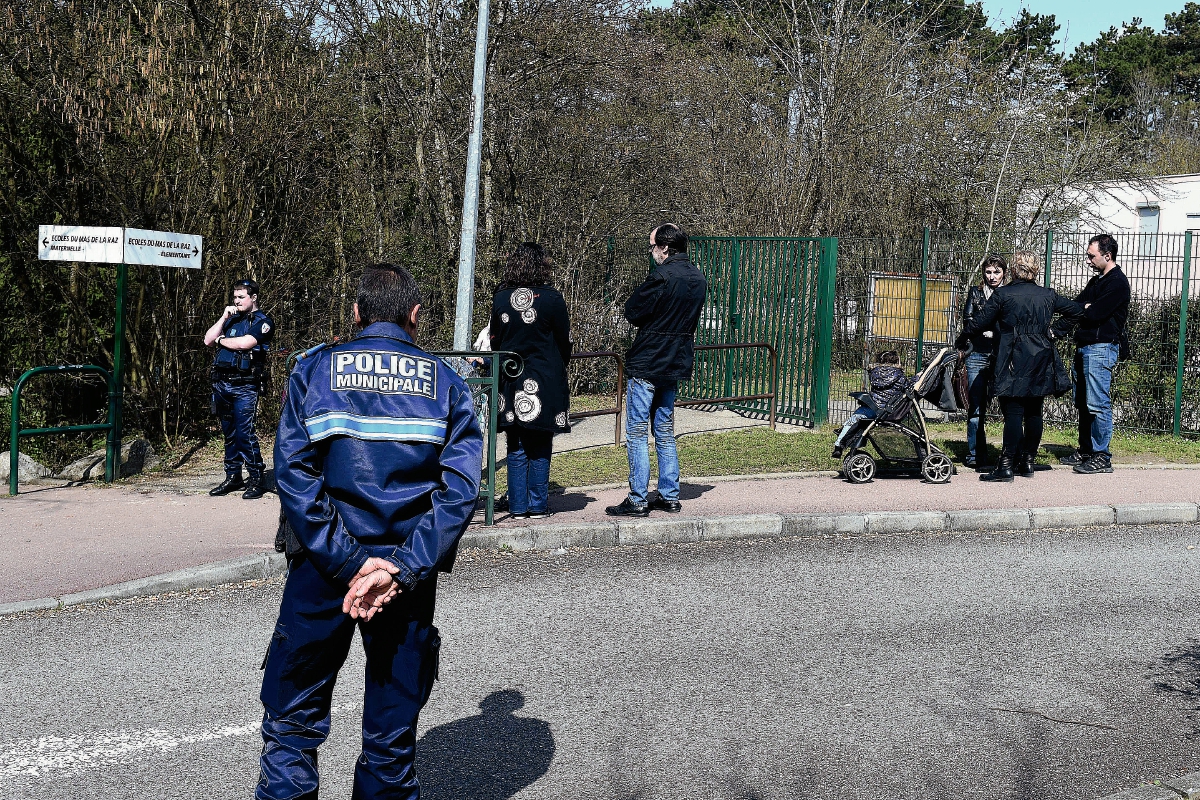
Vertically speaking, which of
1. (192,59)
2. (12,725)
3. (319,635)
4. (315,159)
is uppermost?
(192,59)

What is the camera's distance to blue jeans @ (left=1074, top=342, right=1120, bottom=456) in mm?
10789

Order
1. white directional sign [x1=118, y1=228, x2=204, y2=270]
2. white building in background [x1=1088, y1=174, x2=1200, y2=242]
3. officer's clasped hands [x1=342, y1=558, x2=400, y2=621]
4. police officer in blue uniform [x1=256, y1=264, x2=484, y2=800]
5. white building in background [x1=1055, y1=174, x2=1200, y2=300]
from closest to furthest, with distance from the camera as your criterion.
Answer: officer's clasped hands [x1=342, y1=558, x2=400, y2=621] → police officer in blue uniform [x1=256, y1=264, x2=484, y2=800] → white directional sign [x1=118, y1=228, x2=204, y2=270] → white building in background [x1=1055, y1=174, x2=1200, y2=300] → white building in background [x1=1088, y1=174, x2=1200, y2=242]

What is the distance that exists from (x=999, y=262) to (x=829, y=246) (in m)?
2.82

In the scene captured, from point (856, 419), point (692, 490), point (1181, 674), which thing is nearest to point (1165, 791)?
point (1181, 674)

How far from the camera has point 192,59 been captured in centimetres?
1202

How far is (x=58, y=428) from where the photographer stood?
9.34 m

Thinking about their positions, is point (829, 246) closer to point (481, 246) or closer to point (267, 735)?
point (481, 246)

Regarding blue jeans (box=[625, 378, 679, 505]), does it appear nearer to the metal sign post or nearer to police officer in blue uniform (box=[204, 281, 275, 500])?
police officer in blue uniform (box=[204, 281, 275, 500])

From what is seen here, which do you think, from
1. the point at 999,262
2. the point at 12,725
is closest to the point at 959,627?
the point at 12,725

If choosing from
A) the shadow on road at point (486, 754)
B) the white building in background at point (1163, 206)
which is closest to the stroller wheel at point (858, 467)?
the shadow on road at point (486, 754)

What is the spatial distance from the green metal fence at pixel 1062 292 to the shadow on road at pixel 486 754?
31.6 ft

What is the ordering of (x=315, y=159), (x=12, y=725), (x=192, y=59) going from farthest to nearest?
(x=315, y=159) < (x=192, y=59) < (x=12, y=725)

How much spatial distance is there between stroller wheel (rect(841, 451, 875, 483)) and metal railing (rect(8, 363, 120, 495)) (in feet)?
20.3

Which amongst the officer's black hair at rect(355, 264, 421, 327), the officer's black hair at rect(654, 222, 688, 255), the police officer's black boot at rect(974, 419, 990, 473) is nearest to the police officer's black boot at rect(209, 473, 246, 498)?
the officer's black hair at rect(654, 222, 688, 255)
